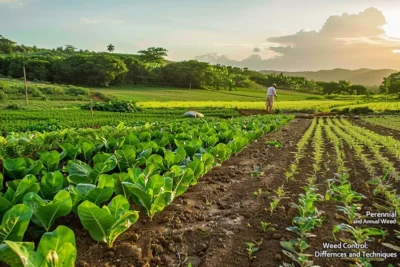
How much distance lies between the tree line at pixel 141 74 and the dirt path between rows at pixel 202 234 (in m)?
49.6

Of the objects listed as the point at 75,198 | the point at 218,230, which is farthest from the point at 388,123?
the point at 75,198

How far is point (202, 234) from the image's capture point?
10.3 feet

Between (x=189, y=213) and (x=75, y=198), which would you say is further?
(x=189, y=213)

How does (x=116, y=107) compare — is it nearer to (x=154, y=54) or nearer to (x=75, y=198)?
(x=75, y=198)

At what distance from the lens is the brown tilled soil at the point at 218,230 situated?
2.61 metres

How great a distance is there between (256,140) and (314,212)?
6.36 m

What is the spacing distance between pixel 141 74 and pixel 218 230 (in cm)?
5878

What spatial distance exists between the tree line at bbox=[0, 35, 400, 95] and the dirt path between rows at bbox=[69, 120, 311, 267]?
49620mm

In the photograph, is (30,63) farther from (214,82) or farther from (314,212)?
(314,212)

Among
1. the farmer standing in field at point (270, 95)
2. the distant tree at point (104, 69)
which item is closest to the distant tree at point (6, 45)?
the distant tree at point (104, 69)

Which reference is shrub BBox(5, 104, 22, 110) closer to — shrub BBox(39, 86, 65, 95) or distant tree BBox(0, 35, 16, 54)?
shrub BBox(39, 86, 65, 95)

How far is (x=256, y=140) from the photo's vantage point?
9.71m

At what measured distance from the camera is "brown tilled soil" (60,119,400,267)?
2.61 m

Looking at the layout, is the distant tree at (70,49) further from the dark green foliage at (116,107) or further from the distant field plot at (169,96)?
the dark green foliage at (116,107)
